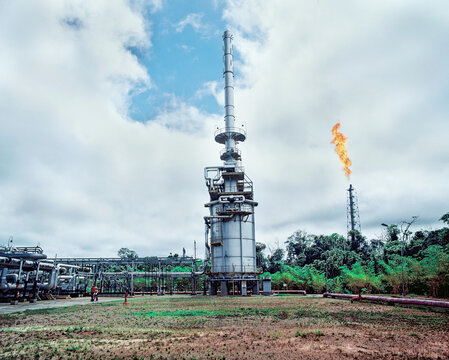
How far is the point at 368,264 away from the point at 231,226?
30639mm

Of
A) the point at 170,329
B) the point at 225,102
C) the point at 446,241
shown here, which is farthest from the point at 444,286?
the point at 225,102

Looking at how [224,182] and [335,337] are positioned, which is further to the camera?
[224,182]

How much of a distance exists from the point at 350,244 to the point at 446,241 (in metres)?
35.9

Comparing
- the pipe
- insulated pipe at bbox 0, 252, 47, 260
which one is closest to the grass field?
the pipe

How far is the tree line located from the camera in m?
43.6

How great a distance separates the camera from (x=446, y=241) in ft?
184

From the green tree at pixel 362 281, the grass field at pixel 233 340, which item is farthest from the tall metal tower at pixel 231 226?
the grass field at pixel 233 340

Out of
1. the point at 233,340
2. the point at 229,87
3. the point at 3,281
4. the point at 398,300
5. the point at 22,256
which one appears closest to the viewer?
the point at 233,340

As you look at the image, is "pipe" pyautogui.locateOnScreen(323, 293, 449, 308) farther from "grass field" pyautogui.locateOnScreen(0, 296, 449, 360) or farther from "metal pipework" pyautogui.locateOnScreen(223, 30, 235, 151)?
"metal pipework" pyautogui.locateOnScreen(223, 30, 235, 151)

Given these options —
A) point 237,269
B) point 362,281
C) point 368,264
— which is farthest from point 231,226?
point 368,264

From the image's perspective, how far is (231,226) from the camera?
6003 centimetres

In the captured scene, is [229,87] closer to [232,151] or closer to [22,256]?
[232,151]

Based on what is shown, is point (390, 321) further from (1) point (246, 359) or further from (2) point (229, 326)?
(1) point (246, 359)

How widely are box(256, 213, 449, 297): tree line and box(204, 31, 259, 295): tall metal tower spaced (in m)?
6.45
